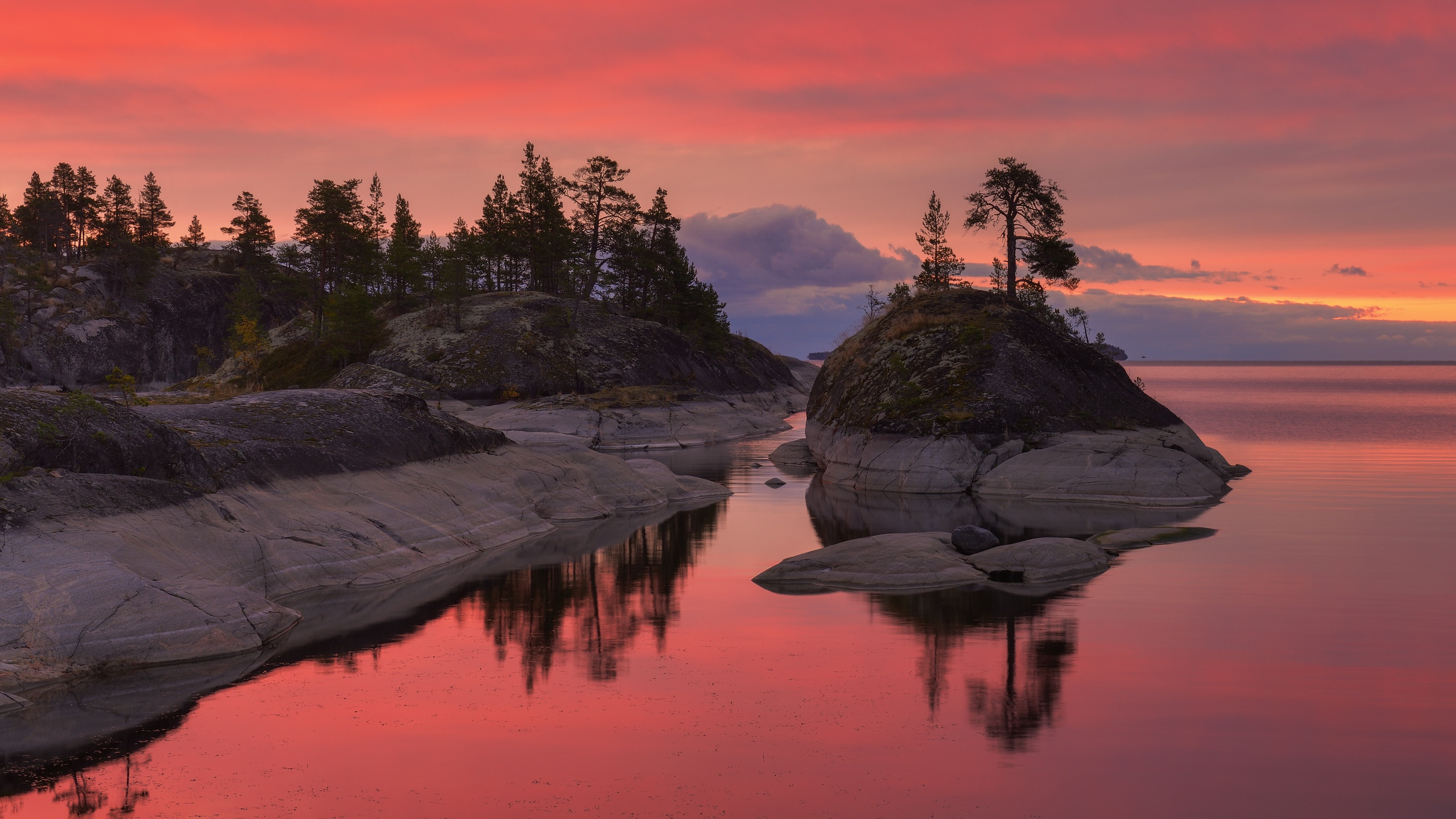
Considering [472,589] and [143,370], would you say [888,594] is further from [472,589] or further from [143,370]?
[143,370]

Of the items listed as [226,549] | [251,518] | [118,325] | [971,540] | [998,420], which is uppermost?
[118,325]

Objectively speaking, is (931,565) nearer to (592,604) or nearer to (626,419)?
(592,604)

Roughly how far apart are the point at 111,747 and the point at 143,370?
130418 mm

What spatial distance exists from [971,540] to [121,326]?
130 meters

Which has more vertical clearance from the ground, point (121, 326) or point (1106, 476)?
point (121, 326)

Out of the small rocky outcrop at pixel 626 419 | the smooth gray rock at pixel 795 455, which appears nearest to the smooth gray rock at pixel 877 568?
the smooth gray rock at pixel 795 455

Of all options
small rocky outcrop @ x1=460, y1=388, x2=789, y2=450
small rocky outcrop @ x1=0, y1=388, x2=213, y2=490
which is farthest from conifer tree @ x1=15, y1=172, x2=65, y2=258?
small rocky outcrop @ x1=0, y1=388, x2=213, y2=490

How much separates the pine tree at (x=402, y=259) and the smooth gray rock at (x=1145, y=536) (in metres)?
82.4

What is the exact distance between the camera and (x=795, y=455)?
63.7 m

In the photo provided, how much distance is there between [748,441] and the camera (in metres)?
84.0

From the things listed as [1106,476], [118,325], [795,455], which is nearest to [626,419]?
[795,455]

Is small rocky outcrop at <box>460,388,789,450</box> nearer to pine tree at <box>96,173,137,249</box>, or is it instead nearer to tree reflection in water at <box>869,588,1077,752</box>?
tree reflection in water at <box>869,588,1077,752</box>

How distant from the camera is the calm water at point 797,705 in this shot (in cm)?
1288

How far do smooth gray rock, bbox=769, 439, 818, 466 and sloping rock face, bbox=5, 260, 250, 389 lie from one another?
285ft
